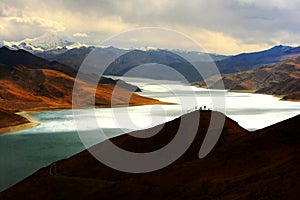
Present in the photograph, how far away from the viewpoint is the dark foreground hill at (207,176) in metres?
25.7

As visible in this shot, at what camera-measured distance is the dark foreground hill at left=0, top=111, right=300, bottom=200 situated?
1011 inches

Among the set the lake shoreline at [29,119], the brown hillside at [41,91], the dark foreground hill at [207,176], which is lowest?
the dark foreground hill at [207,176]

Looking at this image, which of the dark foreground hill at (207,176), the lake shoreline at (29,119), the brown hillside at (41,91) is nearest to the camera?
the dark foreground hill at (207,176)

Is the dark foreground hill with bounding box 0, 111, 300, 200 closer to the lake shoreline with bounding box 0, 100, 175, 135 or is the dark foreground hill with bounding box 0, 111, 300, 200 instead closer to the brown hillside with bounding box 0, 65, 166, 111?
the lake shoreline with bounding box 0, 100, 175, 135

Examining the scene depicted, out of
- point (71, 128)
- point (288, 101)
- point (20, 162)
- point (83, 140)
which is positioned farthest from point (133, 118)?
point (288, 101)

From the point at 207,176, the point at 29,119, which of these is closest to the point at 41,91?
the point at 29,119

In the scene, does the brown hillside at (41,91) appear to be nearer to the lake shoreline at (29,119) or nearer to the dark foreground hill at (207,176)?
the lake shoreline at (29,119)

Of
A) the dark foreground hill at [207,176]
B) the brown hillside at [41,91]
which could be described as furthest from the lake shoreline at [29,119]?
the dark foreground hill at [207,176]

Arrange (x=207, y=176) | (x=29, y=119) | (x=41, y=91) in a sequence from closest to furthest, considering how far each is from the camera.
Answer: (x=207, y=176) → (x=29, y=119) → (x=41, y=91)

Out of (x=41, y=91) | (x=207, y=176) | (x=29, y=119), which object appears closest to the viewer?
(x=207, y=176)

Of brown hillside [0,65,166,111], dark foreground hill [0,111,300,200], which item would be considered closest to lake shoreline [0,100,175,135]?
brown hillside [0,65,166,111]

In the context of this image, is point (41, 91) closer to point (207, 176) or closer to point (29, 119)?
point (29, 119)

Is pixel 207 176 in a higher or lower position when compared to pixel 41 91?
lower

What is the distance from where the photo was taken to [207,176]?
105 feet
